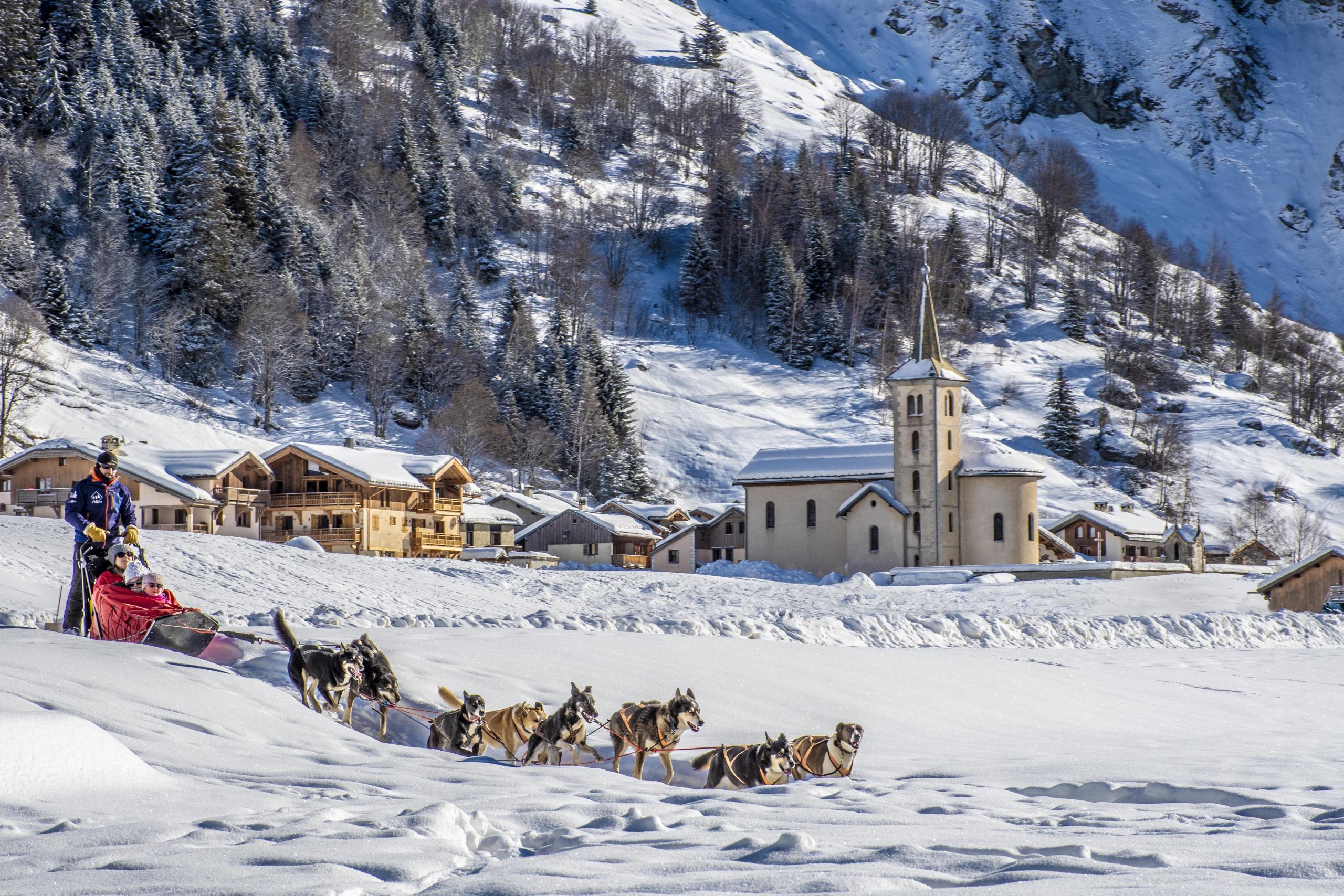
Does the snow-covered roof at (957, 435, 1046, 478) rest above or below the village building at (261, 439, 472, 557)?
above

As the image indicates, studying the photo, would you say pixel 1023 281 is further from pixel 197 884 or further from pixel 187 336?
pixel 197 884

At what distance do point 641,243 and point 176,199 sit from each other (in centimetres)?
A: 4309

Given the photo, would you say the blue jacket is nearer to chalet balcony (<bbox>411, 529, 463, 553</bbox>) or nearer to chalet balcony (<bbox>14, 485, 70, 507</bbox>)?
chalet balcony (<bbox>14, 485, 70, 507</bbox>)

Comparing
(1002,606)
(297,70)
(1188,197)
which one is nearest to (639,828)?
(1002,606)

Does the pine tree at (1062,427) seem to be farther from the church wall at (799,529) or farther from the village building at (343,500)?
the village building at (343,500)

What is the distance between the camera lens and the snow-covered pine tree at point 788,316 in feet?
310

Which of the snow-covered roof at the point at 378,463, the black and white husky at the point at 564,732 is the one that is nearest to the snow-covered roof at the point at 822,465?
the snow-covered roof at the point at 378,463

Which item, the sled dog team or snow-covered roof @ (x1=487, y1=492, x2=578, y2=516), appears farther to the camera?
snow-covered roof @ (x1=487, y1=492, x2=578, y2=516)

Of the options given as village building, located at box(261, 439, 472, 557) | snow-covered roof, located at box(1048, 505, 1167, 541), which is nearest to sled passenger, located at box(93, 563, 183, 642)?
village building, located at box(261, 439, 472, 557)

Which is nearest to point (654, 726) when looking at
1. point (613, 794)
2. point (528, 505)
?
point (613, 794)

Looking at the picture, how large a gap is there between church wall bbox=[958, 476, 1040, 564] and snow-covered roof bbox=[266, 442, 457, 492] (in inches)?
957

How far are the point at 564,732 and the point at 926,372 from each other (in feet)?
160

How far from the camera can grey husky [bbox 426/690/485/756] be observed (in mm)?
9766

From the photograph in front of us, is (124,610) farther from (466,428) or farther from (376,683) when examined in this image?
(466,428)
